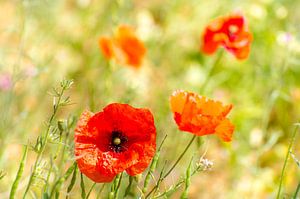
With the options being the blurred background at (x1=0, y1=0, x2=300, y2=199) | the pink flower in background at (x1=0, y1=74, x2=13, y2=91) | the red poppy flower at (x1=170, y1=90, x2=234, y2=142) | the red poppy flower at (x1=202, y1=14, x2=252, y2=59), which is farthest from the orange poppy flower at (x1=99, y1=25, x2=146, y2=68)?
the red poppy flower at (x1=170, y1=90, x2=234, y2=142)

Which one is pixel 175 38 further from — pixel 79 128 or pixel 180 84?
pixel 79 128

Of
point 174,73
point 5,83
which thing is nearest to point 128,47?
point 5,83

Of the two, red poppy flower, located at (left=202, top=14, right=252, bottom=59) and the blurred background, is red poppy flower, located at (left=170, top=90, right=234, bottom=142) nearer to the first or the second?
red poppy flower, located at (left=202, top=14, right=252, bottom=59)

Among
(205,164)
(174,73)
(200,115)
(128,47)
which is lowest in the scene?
(205,164)

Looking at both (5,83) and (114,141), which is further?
(5,83)

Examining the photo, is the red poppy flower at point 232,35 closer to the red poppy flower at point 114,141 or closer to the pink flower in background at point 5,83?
the red poppy flower at point 114,141

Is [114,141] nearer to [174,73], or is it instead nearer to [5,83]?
[5,83]
